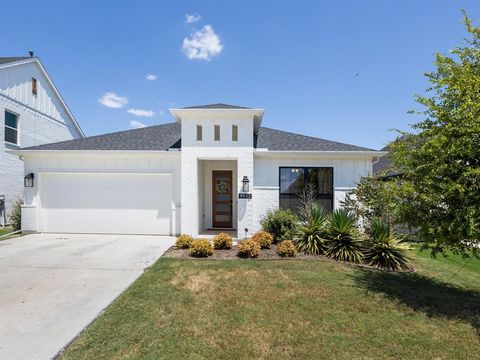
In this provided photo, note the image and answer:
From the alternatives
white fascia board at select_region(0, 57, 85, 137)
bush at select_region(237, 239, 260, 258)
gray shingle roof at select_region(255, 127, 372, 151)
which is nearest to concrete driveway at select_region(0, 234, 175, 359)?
bush at select_region(237, 239, 260, 258)

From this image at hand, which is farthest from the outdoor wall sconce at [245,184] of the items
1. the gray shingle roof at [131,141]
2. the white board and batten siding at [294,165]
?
the gray shingle roof at [131,141]

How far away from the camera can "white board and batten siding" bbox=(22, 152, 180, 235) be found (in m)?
9.98

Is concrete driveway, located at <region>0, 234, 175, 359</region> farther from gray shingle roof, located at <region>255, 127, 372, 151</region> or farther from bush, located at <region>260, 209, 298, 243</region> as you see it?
gray shingle roof, located at <region>255, 127, 372, 151</region>

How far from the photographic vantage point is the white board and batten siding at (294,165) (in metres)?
9.46

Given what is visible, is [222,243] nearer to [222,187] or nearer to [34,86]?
[222,187]

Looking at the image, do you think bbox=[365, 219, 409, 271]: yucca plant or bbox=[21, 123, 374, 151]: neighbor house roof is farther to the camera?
bbox=[21, 123, 374, 151]: neighbor house roof

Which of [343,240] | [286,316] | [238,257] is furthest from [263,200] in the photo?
[286,316]

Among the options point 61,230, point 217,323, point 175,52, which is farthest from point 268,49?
point 61,230

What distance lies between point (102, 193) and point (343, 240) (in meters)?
9.28

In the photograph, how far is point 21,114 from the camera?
13.6 metres

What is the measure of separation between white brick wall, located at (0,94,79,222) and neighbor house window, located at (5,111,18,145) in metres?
0.17

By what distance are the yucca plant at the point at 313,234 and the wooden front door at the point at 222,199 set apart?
4.07m

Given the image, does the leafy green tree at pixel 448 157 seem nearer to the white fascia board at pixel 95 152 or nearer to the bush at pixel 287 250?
the bush at pixel 287 250

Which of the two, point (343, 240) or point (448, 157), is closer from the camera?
point (448, 157)
